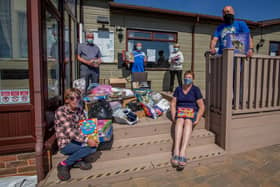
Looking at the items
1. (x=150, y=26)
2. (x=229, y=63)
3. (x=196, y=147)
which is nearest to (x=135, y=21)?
(x=150, y=26)

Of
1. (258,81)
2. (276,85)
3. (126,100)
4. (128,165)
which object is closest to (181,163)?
(128,165)

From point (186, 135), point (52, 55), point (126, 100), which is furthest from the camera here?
point (126, 100)

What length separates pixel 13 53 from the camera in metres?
1.92

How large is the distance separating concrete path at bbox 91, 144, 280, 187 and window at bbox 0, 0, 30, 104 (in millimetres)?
1350

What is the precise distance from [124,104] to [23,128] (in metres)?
1.66

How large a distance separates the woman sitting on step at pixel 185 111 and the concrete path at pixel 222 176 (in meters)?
0.25

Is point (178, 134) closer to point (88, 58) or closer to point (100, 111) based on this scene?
point (100, 111)

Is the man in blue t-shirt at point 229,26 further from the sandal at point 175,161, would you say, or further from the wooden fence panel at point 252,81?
the sandal at point 175,161

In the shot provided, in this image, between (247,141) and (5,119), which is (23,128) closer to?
(5,119)

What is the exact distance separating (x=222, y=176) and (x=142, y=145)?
1020 millimetres

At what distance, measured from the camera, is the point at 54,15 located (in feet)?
7.63

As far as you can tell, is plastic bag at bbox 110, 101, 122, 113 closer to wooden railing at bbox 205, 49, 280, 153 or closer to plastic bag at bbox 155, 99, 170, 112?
plastic bag at bbox 155, 99, 170, 112

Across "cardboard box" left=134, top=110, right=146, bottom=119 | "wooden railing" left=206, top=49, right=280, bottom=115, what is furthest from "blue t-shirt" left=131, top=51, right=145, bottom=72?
"wooden railing" left=206, top=49, right=280, bottom=115

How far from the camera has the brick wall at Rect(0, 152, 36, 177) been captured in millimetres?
1845
